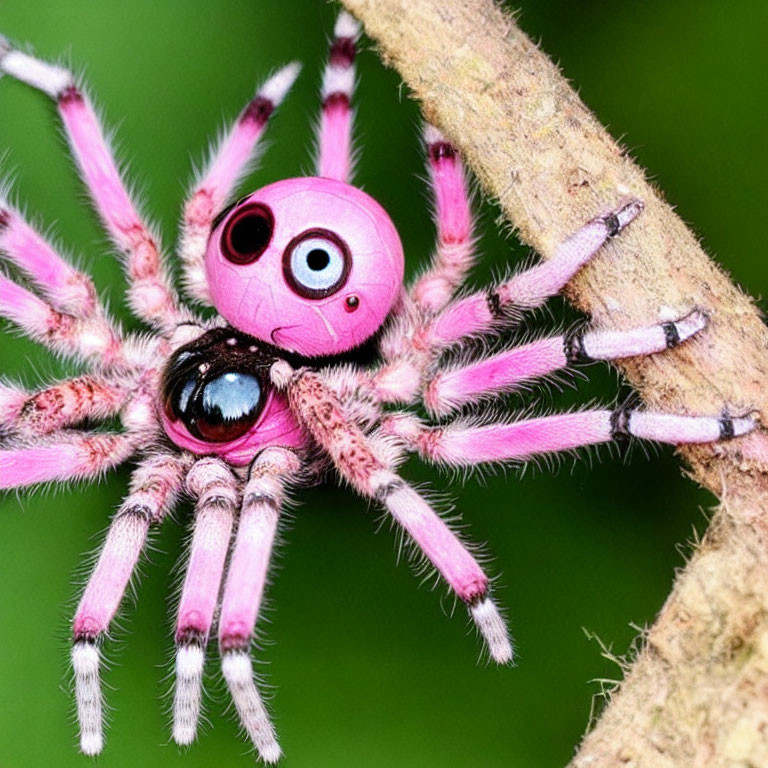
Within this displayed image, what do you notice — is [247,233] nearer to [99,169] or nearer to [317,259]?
[317,259]

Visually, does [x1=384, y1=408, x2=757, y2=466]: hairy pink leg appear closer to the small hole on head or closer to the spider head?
the spider head

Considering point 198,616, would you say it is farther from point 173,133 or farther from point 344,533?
point 173,133

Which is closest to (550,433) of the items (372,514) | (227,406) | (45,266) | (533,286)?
(533,286)

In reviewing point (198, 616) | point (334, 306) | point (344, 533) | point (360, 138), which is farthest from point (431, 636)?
point (360, 138)

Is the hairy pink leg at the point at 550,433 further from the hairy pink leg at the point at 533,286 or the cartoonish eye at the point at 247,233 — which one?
the cartoonish eye at the point at 247,233

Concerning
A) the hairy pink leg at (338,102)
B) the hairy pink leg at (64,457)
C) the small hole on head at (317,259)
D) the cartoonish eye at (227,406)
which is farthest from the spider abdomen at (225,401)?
the hairy pink leg at (338,102)
